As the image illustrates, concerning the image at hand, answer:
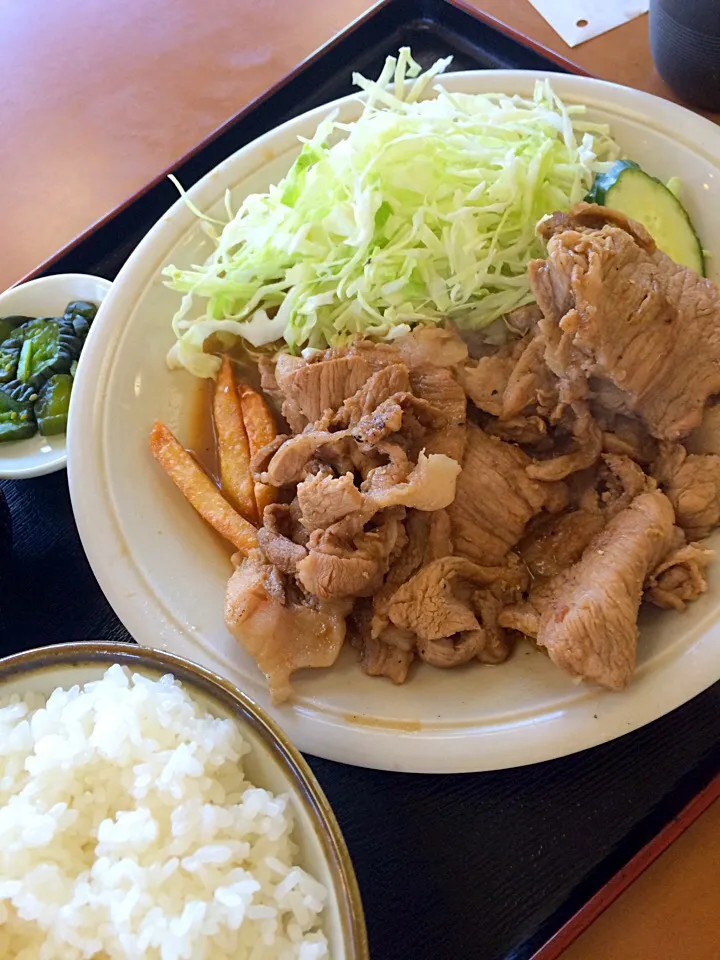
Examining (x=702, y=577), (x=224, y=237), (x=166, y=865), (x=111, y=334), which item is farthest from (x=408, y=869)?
(x=224, y=237)

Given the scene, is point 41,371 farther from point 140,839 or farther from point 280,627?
point 140,839

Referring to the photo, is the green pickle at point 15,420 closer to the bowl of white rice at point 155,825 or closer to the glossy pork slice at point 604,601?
the bowl of white rice at point 155,825

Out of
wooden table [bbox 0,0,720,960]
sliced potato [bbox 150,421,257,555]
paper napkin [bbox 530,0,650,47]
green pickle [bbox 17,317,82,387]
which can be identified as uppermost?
wooden table [bbox 0,0,720,960]

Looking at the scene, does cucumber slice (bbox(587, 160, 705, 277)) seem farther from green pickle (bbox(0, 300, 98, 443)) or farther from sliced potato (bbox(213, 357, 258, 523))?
green pickle (bbox(0, 300, 98, 443))

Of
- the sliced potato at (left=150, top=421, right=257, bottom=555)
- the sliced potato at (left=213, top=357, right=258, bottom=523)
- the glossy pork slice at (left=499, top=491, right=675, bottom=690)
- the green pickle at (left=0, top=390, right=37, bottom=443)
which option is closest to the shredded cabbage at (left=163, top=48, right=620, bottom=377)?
the sliced potato at (left=213, top=357, right=258, bottom=523)

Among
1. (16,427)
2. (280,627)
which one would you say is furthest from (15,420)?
(280,627)

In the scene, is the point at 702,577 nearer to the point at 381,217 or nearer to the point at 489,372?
the point at 489,372
